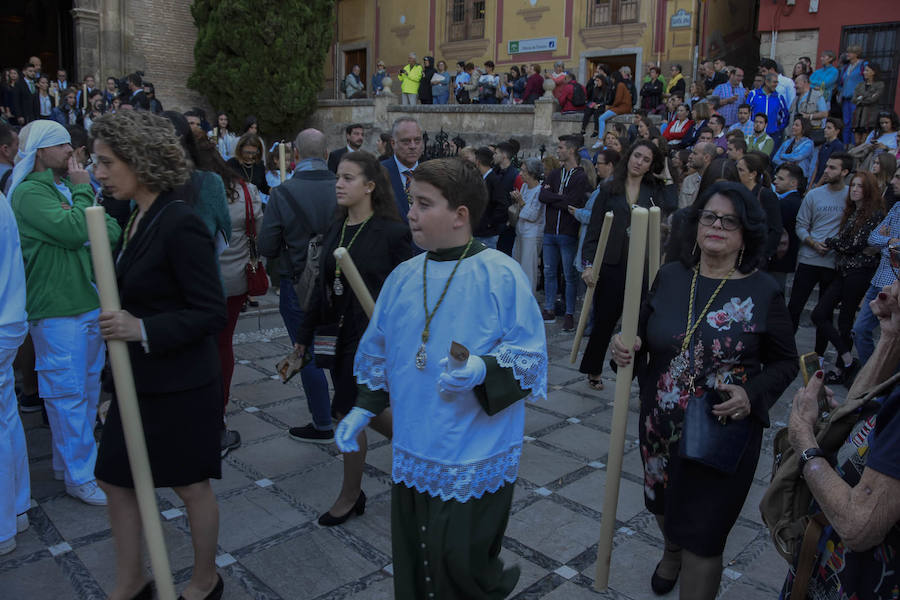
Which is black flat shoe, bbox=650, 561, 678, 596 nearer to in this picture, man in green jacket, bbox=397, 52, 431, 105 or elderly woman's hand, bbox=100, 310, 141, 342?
elderly woman's hand, bbox=100, 310, 141, 342

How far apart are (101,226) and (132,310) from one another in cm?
44

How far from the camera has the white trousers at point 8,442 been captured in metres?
3.31

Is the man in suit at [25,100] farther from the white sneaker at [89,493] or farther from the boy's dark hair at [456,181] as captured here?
the boy's dark hair at [456,181]

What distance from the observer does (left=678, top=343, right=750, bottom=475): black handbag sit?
2564mm

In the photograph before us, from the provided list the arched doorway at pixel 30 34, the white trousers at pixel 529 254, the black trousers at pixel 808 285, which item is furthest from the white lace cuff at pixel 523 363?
the arched doorway at pixel 30 34

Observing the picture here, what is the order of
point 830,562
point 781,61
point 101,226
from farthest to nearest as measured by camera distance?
point 781,61, point 101,226, point 830,562

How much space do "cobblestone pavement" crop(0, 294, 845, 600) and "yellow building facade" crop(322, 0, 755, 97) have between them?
19.1 meters

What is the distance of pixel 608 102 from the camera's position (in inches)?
691

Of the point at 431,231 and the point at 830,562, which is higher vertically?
the point at 431,231

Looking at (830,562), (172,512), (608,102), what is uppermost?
(608,102)

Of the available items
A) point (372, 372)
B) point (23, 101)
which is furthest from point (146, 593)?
point (23, 101)

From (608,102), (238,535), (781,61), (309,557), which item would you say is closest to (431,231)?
(309,557)

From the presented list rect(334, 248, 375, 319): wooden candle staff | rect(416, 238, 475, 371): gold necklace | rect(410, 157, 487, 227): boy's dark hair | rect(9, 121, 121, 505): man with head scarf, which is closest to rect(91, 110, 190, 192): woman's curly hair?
rect(334, 248, 375, 319): wooden candle staff

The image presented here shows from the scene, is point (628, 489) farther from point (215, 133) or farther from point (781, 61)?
point (781, 61)
